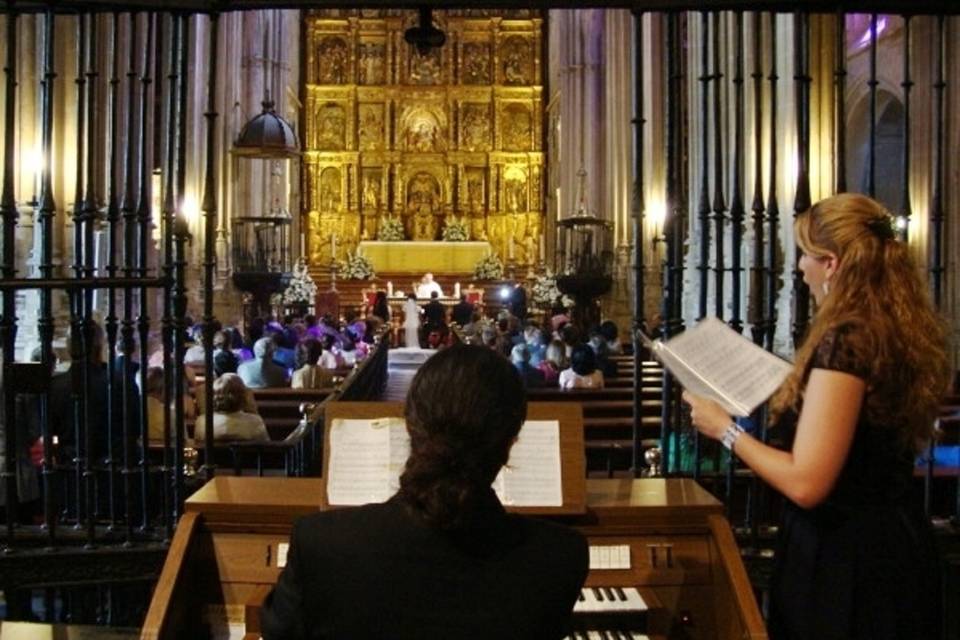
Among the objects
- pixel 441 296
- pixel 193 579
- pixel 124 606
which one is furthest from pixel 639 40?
pixel 441 296

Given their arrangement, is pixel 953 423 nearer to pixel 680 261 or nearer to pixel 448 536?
pixel 680 261

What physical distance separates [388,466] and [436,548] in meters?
0.87

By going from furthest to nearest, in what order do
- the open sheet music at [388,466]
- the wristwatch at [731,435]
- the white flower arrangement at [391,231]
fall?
the white flower arrangement at [391,231]
the open sheet music at [388,466]
the wristwatch at [731,435]

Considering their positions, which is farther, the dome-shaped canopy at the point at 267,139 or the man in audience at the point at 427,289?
the man in audience at the point at 427,289

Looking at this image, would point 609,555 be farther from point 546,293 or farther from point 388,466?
point 546,293

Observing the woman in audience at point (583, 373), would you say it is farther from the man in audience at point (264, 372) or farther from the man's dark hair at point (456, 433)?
the man's dark hair at point (456, 433)

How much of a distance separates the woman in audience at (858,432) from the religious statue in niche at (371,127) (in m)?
30.7

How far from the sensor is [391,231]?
3147 cm

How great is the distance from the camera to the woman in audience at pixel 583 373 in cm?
940

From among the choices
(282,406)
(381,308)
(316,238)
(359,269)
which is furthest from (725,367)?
(316,238)

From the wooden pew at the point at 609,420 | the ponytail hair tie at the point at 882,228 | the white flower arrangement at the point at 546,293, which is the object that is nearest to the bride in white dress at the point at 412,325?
the white flower arrangement at the point at 546,293

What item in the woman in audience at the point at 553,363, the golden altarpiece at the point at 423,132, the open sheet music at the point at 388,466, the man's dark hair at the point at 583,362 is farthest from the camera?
the golden altarpiece at the point at 423,132

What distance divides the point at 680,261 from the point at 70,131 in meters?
8.15

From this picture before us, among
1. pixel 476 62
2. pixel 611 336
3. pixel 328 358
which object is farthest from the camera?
pixel 476 62
